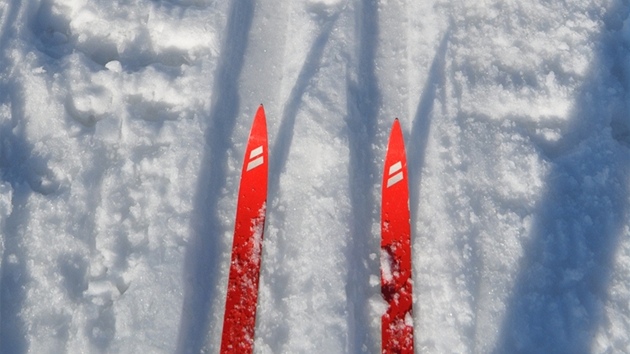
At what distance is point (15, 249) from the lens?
10.6 feet

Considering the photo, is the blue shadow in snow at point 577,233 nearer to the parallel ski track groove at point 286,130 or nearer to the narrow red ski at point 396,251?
the narrow red ski at point 396,251

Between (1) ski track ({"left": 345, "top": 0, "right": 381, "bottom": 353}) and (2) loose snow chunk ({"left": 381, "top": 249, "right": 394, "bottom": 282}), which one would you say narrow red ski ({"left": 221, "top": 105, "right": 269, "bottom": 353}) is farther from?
(2) loose snow chunk ({"left": 381, "top": 249, "right": 394, "bottom": 282})

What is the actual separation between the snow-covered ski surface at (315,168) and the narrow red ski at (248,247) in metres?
0.07

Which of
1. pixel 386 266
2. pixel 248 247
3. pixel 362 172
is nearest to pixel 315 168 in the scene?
pixel 362 172

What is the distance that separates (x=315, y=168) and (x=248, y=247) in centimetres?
65

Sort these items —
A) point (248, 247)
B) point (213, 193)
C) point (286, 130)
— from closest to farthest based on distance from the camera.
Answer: point (248, 247) → point (213, 193) → point (286, 130)

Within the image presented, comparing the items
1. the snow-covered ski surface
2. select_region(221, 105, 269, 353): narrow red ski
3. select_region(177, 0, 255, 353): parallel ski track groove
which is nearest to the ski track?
the snow-covered ski surface

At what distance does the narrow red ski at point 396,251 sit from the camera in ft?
10.2

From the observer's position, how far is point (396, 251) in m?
3.28

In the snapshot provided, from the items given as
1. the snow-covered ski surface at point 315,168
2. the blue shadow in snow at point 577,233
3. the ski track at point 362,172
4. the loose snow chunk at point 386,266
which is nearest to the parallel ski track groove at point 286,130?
the snow-covered ski surface at point 315,168

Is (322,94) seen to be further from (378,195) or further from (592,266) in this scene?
(592,266)

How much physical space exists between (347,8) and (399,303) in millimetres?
2077

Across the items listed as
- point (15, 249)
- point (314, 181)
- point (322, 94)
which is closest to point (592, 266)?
point (314, 181)

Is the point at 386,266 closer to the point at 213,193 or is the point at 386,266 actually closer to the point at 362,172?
the point at 362,172
